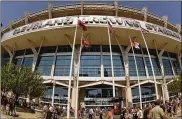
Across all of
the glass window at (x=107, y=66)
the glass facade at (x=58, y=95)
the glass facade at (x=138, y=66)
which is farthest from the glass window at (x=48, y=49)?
the glass facade at (x=138, y=66)

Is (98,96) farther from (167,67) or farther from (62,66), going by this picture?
(167,67)

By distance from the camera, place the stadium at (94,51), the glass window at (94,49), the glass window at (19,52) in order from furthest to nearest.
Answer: the glass window at (19,52)
the glass window at (94,49)
the stadium at (94,51)

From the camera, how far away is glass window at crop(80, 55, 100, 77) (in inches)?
1481

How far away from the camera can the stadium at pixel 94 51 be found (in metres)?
36.0

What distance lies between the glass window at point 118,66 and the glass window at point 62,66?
6.74 metres

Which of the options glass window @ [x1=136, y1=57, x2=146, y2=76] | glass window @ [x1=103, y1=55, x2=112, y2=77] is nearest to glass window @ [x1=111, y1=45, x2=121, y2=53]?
glass window @ [x1=103, y1=55, x2=112, y2=77]

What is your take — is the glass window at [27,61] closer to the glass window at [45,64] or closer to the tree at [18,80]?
the glass window at [45,64]

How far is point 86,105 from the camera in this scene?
36.4m

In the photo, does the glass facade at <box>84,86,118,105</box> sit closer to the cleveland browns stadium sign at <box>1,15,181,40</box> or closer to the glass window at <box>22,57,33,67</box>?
the cleveland browns stadium sign at <box>1,15,181,40</box>

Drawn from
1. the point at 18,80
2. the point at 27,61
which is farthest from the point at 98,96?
the point at 18,80

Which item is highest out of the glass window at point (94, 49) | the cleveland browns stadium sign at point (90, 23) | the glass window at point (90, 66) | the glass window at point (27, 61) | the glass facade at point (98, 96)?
the cleveland browns stadium sign at point (90, 23)

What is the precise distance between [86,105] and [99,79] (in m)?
3.96

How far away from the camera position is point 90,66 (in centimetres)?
3844

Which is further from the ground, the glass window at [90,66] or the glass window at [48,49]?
the glass window at [48,49]
